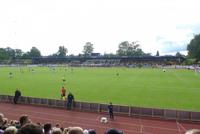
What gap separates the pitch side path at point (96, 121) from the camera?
65.1 ft

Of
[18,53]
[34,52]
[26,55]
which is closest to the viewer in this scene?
[26,55]

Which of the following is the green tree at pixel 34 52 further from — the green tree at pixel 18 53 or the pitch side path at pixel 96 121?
the pitch side path at pixel 96 121

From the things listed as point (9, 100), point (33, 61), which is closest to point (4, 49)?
point (33, 61)

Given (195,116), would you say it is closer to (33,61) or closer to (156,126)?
(156,126)

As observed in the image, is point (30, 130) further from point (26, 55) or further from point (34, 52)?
point (34, 52)

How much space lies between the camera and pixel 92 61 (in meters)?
144

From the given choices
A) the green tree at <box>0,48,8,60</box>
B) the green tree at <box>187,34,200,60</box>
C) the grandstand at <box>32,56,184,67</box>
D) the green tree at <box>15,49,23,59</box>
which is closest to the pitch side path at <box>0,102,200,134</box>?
the grandstand at <box>32,56,184,67</box>

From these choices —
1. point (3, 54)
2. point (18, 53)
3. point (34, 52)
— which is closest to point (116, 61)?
point (34, 52)

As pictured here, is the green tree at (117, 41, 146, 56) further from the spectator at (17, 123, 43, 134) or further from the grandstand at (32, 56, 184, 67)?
the spectator at (17, 123, 43, 134)

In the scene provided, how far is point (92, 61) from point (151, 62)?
26.6 m

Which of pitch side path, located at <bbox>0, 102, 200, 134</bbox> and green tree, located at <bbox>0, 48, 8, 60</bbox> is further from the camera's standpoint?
green tree, located at <bbox>0, 48, 8, 60</bbox>

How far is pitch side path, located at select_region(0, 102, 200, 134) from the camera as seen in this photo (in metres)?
19.8

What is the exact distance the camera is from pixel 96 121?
71.9 feet

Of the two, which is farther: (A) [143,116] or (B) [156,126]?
(A) [143,116]
